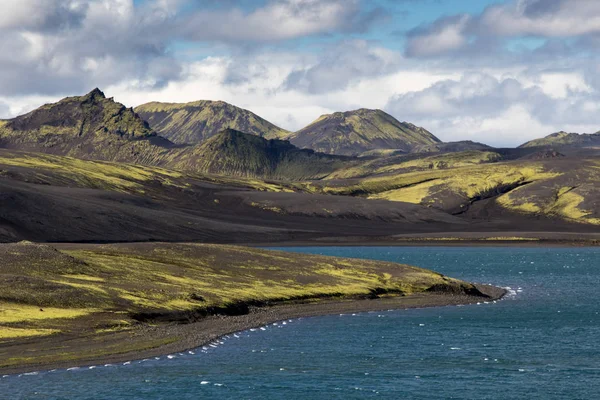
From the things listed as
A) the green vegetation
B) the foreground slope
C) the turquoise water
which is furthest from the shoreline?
the turquoise water

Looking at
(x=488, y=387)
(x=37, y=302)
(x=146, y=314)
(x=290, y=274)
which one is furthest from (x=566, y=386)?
(x=290, y=274)

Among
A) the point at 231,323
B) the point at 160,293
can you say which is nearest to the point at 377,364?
the point at 231,323

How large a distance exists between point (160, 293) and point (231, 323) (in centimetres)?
1167

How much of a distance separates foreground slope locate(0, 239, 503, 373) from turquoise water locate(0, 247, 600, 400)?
5.43 m

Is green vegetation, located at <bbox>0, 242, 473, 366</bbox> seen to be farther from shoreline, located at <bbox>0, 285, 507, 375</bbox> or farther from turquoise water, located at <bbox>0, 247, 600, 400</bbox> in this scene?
turquoise water, located at <bbox>0, 247, 600, 400</bbox>

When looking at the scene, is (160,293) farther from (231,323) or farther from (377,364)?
(377,364)

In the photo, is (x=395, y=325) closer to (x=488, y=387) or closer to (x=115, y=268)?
(x=488, y=387)

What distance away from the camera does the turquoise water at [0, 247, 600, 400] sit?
6406 centimetres

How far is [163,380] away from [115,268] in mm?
59038

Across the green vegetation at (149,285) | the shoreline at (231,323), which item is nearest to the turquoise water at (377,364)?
the shoreline at (231,323)

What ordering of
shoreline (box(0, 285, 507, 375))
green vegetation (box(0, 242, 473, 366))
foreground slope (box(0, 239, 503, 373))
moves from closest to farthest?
shoreline (box(0, 285, 507, 375))
foreground slope (box(0, 239, 503, 373))
green vegetation (box(0, 242, 473, 366))

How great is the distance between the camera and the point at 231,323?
97875mm

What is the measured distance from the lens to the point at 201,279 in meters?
125

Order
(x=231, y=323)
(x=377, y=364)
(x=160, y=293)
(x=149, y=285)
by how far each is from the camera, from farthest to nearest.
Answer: (x=149, y=285) < (x=160, y=293) < (x=231, y=323) < (x=377, y=364)
